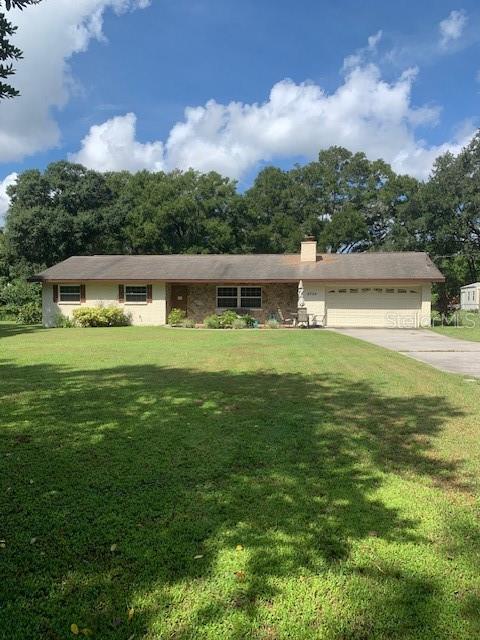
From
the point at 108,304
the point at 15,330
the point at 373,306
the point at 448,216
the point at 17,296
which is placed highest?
the point at 448,216

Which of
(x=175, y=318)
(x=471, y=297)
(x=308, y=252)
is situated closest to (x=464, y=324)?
→ (x=471, y=297)

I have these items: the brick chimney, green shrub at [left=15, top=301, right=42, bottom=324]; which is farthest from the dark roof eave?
the brick chimney

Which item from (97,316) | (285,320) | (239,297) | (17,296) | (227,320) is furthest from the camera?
(17,296)

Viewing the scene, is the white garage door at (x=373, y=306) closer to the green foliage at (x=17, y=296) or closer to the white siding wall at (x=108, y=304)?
the white siding wall at (x=108, y=304)

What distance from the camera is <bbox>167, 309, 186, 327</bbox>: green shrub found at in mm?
23531

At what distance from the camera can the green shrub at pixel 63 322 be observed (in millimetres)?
23398

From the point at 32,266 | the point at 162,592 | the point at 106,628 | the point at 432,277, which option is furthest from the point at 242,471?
the point at 32,266

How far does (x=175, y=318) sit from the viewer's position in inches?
933

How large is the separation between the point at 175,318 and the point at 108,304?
12.5 feet

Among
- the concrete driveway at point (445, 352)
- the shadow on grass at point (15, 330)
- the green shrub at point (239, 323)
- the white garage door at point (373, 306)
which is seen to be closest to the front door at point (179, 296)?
the green shrub at point (239, 323)

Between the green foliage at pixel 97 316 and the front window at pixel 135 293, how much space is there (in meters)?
0.95

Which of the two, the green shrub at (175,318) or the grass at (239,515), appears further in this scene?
the green shrub at (175,318)

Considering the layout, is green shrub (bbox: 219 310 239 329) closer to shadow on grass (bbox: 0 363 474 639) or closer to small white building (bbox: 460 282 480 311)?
small white building (bbox: 460 282 480 311)

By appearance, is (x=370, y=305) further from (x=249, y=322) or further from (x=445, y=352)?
(x=445, y=352)
